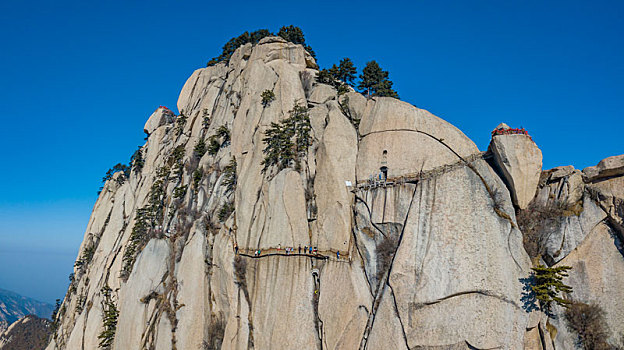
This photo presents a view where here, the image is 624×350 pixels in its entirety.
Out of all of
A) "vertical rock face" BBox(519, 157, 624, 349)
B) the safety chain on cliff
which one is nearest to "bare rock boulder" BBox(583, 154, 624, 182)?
"vertical rock face" BBox(519, 157, 624, 349)

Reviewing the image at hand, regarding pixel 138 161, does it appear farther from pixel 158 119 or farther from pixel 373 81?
pixel 373 81

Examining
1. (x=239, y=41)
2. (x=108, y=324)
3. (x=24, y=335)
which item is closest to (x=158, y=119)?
(x=239, y=41)

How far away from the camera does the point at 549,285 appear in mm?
29781

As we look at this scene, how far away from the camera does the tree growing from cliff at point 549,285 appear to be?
29.6 m

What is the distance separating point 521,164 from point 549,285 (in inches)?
424

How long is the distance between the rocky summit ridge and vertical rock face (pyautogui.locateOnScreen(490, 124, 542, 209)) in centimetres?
11

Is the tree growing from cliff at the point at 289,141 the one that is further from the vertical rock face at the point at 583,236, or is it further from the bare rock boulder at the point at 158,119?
the bare rock boulder at the point at 158,119

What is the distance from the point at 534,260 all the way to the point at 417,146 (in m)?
15.7

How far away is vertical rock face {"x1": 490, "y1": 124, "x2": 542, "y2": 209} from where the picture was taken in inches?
1356

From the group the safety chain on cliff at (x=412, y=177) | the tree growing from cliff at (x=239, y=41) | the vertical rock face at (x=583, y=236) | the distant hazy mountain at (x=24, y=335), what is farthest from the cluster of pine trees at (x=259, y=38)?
the distant hazy mountain at (x=24, y=335)

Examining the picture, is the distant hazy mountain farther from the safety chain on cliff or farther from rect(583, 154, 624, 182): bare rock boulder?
rect(583, 154, 624, 182): bare rock boulder

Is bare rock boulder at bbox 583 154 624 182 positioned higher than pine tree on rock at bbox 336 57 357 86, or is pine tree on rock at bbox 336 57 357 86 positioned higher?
pine tree on rock at bbox 336 57 357 86

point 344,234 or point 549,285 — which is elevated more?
point 344,234

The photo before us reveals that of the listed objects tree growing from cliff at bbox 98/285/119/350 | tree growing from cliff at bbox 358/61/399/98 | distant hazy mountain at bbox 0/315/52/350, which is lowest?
distant hazy mountain at bbox 0/315/52/350
